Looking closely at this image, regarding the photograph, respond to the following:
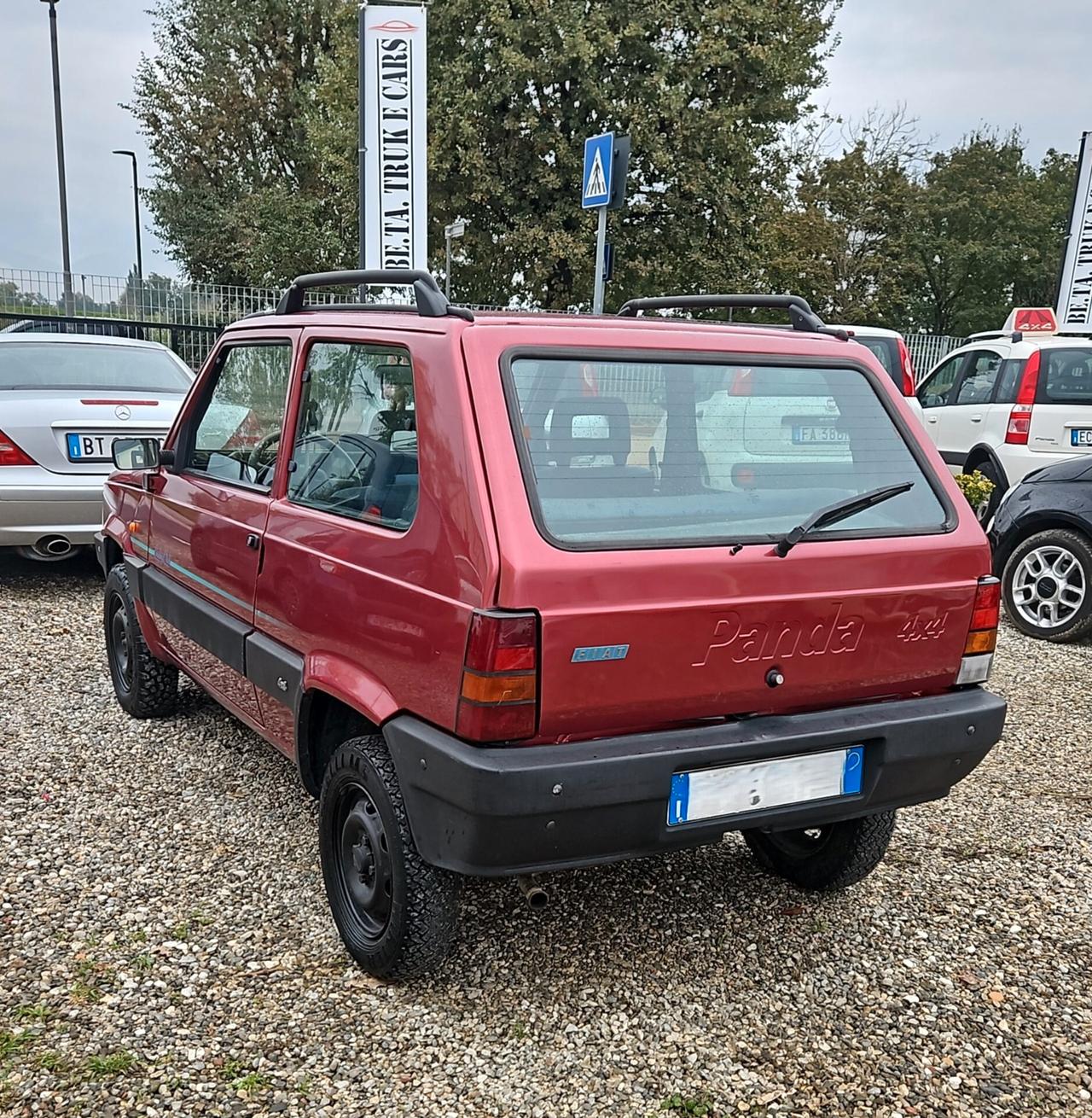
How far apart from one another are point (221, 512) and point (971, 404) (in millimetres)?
8371

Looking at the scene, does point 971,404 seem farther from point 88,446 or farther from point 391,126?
point 88,446

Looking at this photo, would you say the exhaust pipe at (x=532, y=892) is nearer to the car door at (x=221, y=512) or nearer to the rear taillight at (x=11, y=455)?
the car door at (x=221, y=512)

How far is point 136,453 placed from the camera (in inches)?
173

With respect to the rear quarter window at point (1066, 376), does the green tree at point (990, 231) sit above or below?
above

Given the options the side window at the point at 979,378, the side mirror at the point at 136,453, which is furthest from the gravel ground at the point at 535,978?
the side window at the point at 979,378

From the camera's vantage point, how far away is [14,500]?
618 centimetres

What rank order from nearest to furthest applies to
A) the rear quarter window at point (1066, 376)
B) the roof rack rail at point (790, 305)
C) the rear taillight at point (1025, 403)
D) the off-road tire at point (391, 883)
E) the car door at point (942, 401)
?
1. the off-road tire at point (391, 883)
2. the roof rack rail at point (790, 305)
3. the rear quarter window at point (1066, 376)
4. the rear taillight at point (1025, 403)
5. the car door at point (942, 401)

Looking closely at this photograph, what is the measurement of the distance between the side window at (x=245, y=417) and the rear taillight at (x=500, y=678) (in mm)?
1299

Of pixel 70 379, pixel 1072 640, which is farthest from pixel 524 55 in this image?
pixel 1072 640

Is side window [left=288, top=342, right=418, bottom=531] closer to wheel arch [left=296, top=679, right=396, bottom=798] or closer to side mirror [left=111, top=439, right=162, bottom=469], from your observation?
wheel arch [left=296, top=679, right=396, bottom=798]

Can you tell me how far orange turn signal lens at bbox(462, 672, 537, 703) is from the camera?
222cm

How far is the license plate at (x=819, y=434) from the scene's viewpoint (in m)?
2.78

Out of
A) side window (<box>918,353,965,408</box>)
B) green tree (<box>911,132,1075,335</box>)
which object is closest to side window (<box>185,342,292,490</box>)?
side window (<box>918,353,965,408</box>)

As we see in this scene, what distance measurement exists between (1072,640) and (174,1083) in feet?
19.5
